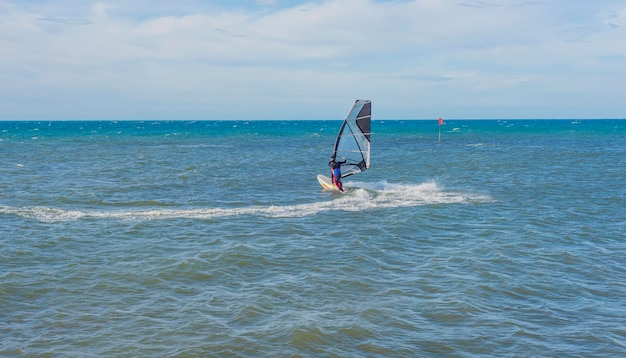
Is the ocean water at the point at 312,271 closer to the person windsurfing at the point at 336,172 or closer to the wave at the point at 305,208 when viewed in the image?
the wave at the point at 305,208

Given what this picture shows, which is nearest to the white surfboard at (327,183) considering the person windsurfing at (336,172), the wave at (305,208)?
the person windsurfing at (336,172)

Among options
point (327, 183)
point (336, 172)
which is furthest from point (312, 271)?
point (327, 183)

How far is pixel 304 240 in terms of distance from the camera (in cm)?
1759

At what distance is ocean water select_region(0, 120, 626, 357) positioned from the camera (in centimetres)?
1048

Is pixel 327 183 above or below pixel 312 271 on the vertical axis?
above

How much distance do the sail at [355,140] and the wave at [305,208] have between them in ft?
3.94

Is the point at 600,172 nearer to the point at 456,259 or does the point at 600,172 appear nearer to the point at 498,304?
the point at 456,259

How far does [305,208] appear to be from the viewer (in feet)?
76.1

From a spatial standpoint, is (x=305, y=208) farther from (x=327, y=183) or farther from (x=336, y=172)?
(x=327, y=183)

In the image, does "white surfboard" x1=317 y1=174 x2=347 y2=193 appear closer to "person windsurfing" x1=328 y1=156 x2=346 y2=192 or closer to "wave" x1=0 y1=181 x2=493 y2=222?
"person windsurfing" x1=328 y1=156 x2=346 y2=192

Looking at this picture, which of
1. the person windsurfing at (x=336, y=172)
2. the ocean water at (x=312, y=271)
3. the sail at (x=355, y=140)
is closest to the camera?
the ocean water at (x=312, y=271)

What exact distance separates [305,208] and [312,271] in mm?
8829

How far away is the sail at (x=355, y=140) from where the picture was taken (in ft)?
87.4

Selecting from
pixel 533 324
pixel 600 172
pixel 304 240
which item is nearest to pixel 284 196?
pixel 304 240
